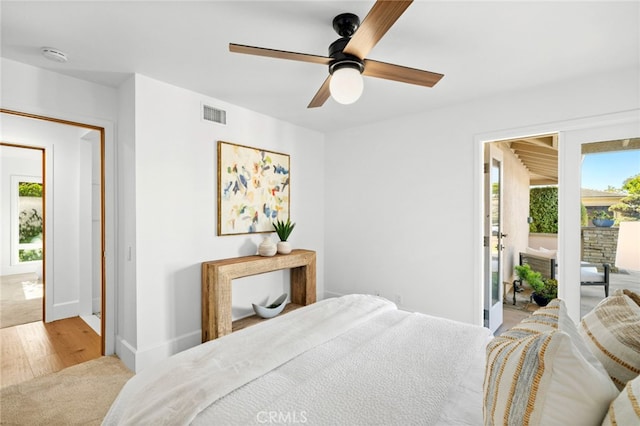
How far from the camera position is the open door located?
129 inches

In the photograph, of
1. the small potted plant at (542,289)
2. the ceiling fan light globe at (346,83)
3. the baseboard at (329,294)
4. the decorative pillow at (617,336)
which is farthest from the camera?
the baseboard at (329,294)

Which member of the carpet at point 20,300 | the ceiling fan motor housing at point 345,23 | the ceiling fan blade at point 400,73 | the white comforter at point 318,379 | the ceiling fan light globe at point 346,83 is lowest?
the carpet at point 20,300

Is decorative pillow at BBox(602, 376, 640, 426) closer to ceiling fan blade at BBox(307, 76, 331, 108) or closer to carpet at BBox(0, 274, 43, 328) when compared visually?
ceiling fan blade at BBox(307, 76, 331, 108)

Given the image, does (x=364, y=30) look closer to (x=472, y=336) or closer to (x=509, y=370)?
A: (x=509, y=370)

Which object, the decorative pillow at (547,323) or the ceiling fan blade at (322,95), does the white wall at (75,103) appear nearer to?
the ceiling fan blade at (322,95)

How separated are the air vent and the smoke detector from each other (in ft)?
3.46

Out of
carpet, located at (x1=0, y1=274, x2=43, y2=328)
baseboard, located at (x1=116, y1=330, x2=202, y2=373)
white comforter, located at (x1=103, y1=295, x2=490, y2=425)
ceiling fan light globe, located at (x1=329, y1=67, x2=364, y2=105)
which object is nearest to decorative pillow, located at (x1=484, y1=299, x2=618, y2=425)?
white comforter, located at (x1=103, y1=295, x2=490, y2=425)

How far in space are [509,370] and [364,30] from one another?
1.48 metres

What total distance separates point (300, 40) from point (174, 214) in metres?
Result: 1.82

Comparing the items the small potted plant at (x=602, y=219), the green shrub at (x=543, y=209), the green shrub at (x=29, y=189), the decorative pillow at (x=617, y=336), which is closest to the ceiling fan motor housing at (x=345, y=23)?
the decorative pillow at (x=617, y=336)

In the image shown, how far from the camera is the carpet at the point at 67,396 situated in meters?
1.93

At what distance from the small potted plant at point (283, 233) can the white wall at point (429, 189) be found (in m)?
0.87

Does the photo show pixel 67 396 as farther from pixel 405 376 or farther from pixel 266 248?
pixel 405 376

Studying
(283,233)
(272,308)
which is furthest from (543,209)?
(272,308)
